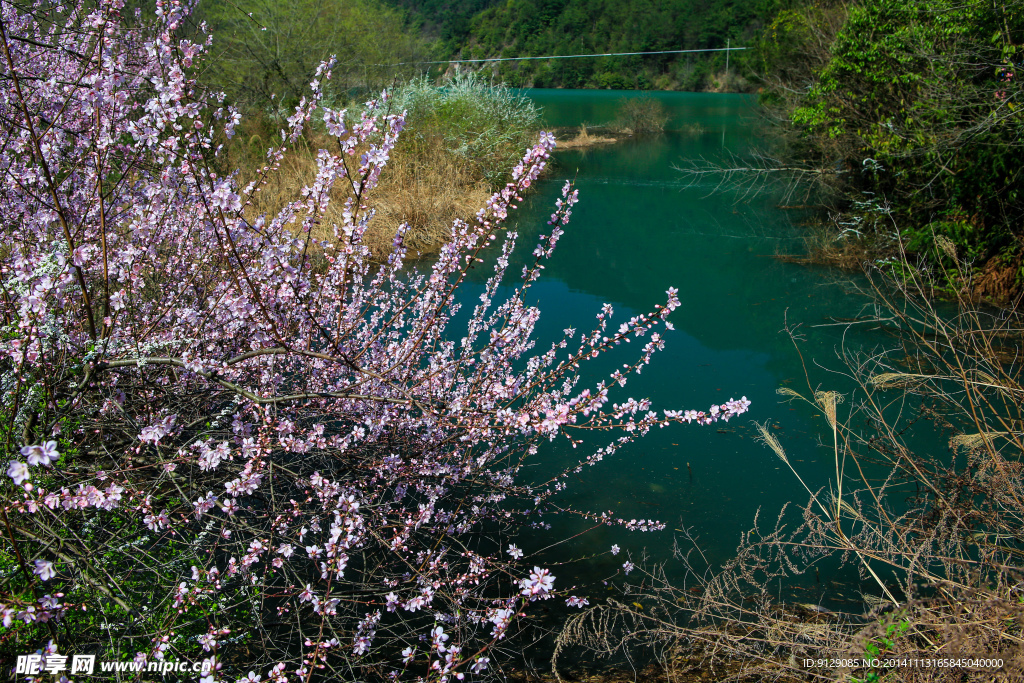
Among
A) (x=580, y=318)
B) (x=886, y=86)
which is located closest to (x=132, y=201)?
(x=580, y=318)

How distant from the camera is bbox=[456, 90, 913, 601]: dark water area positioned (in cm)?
376

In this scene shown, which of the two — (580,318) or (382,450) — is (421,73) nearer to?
(580,318)

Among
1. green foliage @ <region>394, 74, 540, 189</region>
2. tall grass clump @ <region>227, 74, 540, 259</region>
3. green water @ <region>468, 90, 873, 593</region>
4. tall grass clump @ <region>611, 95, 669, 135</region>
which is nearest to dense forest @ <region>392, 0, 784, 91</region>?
tall grass clump @ <region>611, 95, 669, 135</region>

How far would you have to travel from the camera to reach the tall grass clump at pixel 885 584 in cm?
197

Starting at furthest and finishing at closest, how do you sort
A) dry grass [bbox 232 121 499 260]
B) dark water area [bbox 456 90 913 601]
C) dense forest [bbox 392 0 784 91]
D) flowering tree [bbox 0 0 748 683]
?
dense forest [bbox 392 0 784 91] < dry grass [bbox 232 121 499 260] < dark water area [bbox 456 90 913 601] < flowering tree [bbox 0 0 748 683]

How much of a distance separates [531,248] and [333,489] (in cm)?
744

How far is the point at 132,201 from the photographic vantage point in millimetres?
2848

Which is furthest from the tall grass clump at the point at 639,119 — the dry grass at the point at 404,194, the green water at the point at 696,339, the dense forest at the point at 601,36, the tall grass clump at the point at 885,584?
the tall grass clump at the point at 885,584

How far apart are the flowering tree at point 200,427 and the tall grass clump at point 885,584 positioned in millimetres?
569

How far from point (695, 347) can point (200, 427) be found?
4614 millimetres

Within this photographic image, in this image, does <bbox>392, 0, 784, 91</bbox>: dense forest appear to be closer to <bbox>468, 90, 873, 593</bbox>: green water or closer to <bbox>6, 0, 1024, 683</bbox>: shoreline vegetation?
<bbox>468, 90, 873, 593</bbox>: green water

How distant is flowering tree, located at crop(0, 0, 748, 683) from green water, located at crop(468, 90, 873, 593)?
0.49 meters

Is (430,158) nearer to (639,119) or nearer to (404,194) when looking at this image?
(404,194)

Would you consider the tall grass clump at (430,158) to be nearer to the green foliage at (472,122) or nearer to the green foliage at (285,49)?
the green foliage at (472,122)
